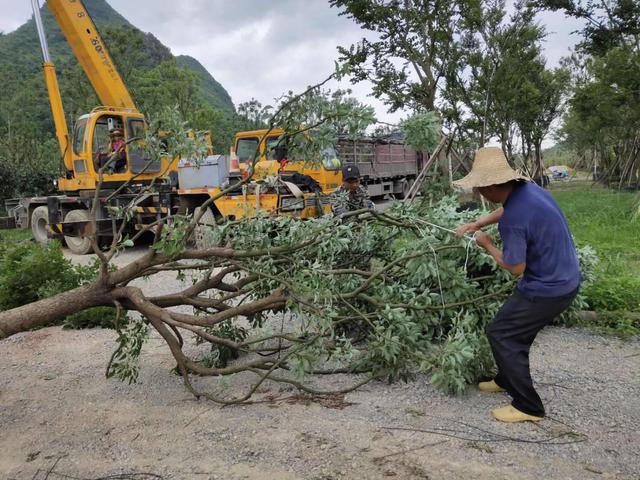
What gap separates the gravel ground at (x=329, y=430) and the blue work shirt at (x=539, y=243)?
82cm

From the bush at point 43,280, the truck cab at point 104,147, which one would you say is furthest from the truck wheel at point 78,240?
the bush at point 43,280

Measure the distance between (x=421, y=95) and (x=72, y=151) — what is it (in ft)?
31.2

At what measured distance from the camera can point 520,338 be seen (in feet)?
9.97

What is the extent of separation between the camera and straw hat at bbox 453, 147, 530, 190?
9.76ft

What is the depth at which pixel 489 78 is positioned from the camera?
16.2 m

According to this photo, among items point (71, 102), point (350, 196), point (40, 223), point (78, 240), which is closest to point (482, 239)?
point (350, 196)

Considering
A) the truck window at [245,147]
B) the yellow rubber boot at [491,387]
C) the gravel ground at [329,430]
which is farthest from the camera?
the truck window at [245,147]

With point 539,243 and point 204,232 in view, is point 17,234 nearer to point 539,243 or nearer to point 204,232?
point 204,232

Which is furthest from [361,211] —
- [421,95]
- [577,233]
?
[421,95]

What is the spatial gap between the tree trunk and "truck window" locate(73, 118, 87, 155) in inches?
313

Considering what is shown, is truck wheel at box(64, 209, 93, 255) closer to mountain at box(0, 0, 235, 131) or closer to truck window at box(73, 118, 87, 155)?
truck window at box(73, 118, 87, 155)

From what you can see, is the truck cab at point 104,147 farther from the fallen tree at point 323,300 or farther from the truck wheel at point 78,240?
the fallen tree at point 323,300

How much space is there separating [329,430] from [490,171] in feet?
5.85

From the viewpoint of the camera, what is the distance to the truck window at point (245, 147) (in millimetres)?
10492
